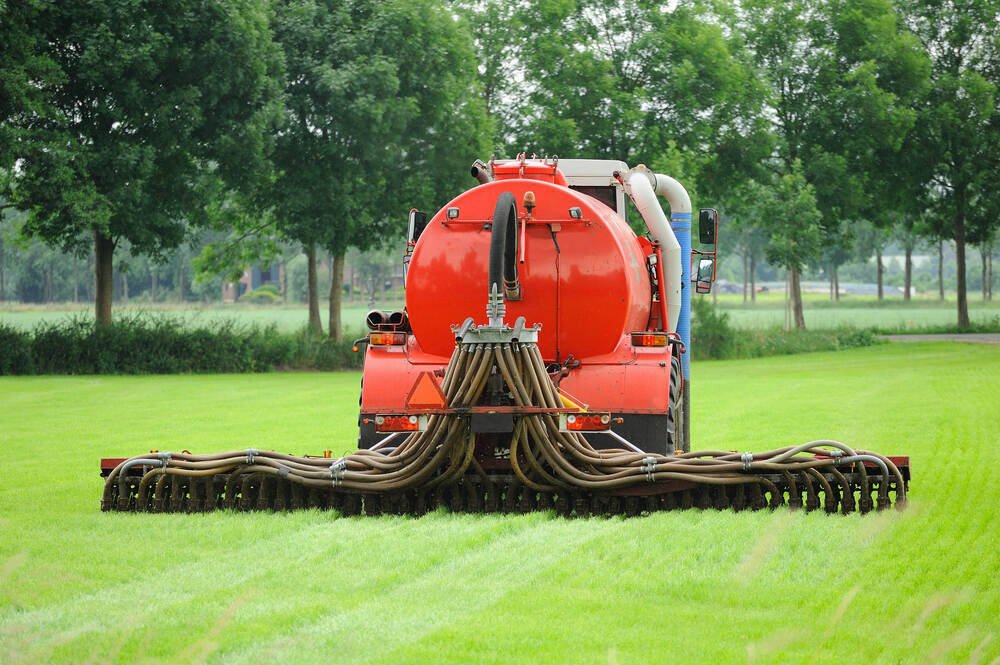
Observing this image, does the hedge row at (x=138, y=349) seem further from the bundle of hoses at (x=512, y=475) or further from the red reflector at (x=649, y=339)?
the red reflector at (x=649, y=339)

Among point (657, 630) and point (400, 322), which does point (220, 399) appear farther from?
point (657, 630)

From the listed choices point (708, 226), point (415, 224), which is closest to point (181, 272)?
point (415, 224)

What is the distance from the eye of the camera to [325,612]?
5.82m

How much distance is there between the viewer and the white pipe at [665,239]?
11.1 meters

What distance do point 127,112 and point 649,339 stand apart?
764 inches

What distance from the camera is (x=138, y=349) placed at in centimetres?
2714

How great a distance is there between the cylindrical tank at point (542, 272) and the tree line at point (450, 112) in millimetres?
16905

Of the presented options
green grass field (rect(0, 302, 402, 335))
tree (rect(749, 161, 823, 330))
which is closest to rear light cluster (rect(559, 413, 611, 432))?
green grass field (rect(0, 302, 402, 335))

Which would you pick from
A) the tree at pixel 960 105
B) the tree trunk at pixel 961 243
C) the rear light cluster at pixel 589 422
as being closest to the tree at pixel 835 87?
the tree at pixel 960 105

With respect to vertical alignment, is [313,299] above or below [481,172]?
below

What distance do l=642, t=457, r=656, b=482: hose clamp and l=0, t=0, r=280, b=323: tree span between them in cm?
1902

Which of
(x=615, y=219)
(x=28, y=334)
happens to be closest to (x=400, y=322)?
(x=615, y=219)

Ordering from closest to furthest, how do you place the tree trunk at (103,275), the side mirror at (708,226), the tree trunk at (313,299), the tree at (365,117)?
1. the side mirror at (708,226)
2. the tree trunk at (103,275)
3. the tree at (365,117)
4. the tree trunk at (313,299)

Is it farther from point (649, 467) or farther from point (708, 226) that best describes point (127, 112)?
point (649, 467)
